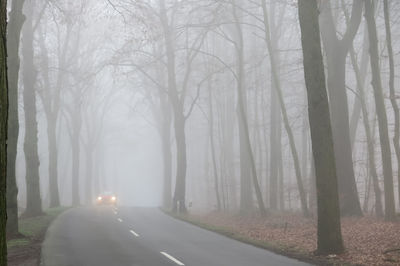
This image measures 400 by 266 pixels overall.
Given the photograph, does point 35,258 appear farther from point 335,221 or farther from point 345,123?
point 345,123

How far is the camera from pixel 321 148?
11.8m

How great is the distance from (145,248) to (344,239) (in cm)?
611

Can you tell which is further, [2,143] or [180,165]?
[180,165]

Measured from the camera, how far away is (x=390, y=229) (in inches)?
571

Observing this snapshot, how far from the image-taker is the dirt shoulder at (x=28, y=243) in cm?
1099

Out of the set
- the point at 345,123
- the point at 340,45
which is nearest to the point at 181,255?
the point at 345,123

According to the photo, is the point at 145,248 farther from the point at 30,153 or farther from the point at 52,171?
the point at 52,171

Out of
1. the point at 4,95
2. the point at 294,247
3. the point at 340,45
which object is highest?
the point at 340,45

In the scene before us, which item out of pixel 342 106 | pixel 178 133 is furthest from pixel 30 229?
pixel 178 133

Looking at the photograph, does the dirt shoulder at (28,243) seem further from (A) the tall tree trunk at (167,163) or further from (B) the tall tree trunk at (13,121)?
(A) the tall tree trunk at (167,163)

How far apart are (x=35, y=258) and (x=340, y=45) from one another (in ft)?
47.4

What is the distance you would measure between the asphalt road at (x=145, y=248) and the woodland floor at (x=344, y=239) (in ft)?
2.35

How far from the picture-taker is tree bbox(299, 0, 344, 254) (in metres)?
11.6

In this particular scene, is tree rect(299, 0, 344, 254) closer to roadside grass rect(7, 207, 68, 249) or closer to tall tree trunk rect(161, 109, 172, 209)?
roadside grass rect(7, 207, 68, 249)
